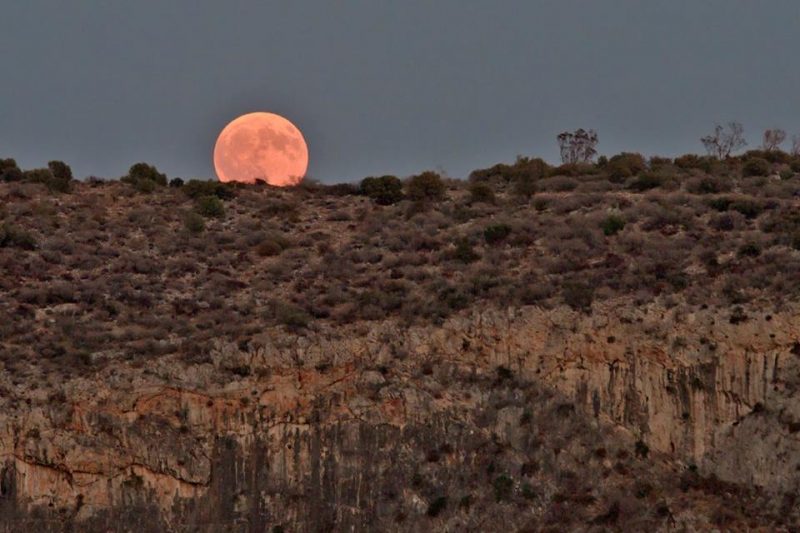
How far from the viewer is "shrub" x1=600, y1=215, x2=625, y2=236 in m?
47.8

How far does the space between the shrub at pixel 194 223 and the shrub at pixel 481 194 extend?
11023 mm

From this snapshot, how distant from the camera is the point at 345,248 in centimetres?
5056

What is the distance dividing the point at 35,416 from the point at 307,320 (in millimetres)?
8680

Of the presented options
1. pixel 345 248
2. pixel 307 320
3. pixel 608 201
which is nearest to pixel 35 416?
pixel 307 320

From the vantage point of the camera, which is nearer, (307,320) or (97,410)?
(97,410)

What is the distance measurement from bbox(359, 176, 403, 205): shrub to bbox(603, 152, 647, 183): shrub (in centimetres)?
912

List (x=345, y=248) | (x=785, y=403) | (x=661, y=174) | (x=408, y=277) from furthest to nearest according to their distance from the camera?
(x=661, y=174)
(x=345, y=248)
(x=408, y=277)
(x=785, y=403)

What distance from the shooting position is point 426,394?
128 ft

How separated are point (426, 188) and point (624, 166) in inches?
347

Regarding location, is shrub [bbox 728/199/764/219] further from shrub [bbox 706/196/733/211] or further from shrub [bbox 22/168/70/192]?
shrub [bbox 22/168/70/192]

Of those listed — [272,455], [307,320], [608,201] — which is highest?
[608,201]

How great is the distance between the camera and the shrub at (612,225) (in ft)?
157

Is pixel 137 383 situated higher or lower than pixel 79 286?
lower

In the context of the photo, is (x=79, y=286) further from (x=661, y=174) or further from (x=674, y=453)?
(x=661, y=174)
